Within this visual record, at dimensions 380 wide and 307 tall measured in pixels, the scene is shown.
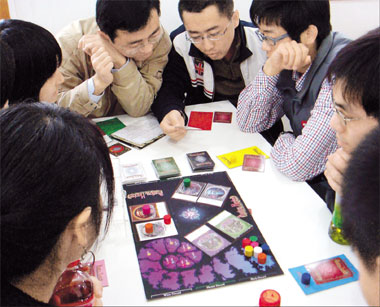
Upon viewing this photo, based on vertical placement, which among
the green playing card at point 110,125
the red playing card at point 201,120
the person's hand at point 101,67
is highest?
the person's hand at point 101,67

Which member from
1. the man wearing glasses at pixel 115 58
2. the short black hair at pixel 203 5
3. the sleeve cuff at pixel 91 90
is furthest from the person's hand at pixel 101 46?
the short black hair at pixel 203 5

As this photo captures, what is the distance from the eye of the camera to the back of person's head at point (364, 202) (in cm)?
66

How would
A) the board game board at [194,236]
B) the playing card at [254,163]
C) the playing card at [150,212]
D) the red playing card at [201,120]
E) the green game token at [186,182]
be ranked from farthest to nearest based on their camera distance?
the red playing card at [201,120]
the playing card at [254,163]
the green game token at [186,182]
the playing card at [150,212]
the board game board at [194,236]

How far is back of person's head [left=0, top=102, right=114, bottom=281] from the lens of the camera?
28.4 inches

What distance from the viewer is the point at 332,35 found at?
168 centimetres

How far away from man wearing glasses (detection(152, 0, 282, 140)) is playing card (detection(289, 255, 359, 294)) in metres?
0.84

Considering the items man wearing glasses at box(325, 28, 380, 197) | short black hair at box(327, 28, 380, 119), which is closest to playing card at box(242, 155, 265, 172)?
man wearing glasses at box(325, 28, 380, 197)

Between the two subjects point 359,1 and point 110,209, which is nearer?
point 110,209

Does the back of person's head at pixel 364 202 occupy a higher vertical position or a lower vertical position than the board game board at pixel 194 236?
higher

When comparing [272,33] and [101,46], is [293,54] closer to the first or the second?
[272,33]

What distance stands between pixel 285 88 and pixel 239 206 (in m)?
0.69

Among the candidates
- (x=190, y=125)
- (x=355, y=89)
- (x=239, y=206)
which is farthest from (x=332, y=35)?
(x=239, y=206)

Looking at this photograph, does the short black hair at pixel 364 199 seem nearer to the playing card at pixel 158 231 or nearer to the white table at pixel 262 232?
the white table at pixel 262 232

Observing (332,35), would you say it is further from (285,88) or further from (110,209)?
(110,209)
